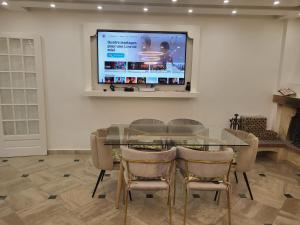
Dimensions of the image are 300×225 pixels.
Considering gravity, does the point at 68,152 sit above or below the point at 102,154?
below

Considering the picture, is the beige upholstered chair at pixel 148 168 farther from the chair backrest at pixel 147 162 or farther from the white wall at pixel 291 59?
the white wall at pixel 291 59

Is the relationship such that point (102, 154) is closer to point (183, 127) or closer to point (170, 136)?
point (170, 136)

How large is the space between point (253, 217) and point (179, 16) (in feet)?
11.1

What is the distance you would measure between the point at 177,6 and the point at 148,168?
2.63m

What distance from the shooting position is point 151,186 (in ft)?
→ 7.73

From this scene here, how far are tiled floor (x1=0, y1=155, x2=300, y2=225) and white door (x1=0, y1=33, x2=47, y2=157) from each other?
503 millimetres

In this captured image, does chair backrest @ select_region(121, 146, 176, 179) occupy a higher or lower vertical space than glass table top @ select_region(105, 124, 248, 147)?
lower

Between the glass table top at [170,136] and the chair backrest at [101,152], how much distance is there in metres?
0.10

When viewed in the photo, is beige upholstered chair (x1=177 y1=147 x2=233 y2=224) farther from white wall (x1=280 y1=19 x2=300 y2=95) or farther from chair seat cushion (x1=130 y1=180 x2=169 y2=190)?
white wall (x1=280 y1=19 x2=300 y2=95)

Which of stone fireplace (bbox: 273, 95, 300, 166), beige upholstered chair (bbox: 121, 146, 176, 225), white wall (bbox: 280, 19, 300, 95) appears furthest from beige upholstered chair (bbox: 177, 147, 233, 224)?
white wall (bbox: 280, 19, 300, 95)

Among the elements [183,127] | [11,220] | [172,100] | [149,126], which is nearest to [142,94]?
[172,100]

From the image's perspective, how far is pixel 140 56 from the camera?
4203 millimetres

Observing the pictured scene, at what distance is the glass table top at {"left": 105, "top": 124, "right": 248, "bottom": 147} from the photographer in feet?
9.16

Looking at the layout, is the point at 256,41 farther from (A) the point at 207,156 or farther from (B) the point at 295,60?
(A) the point at 207,156
